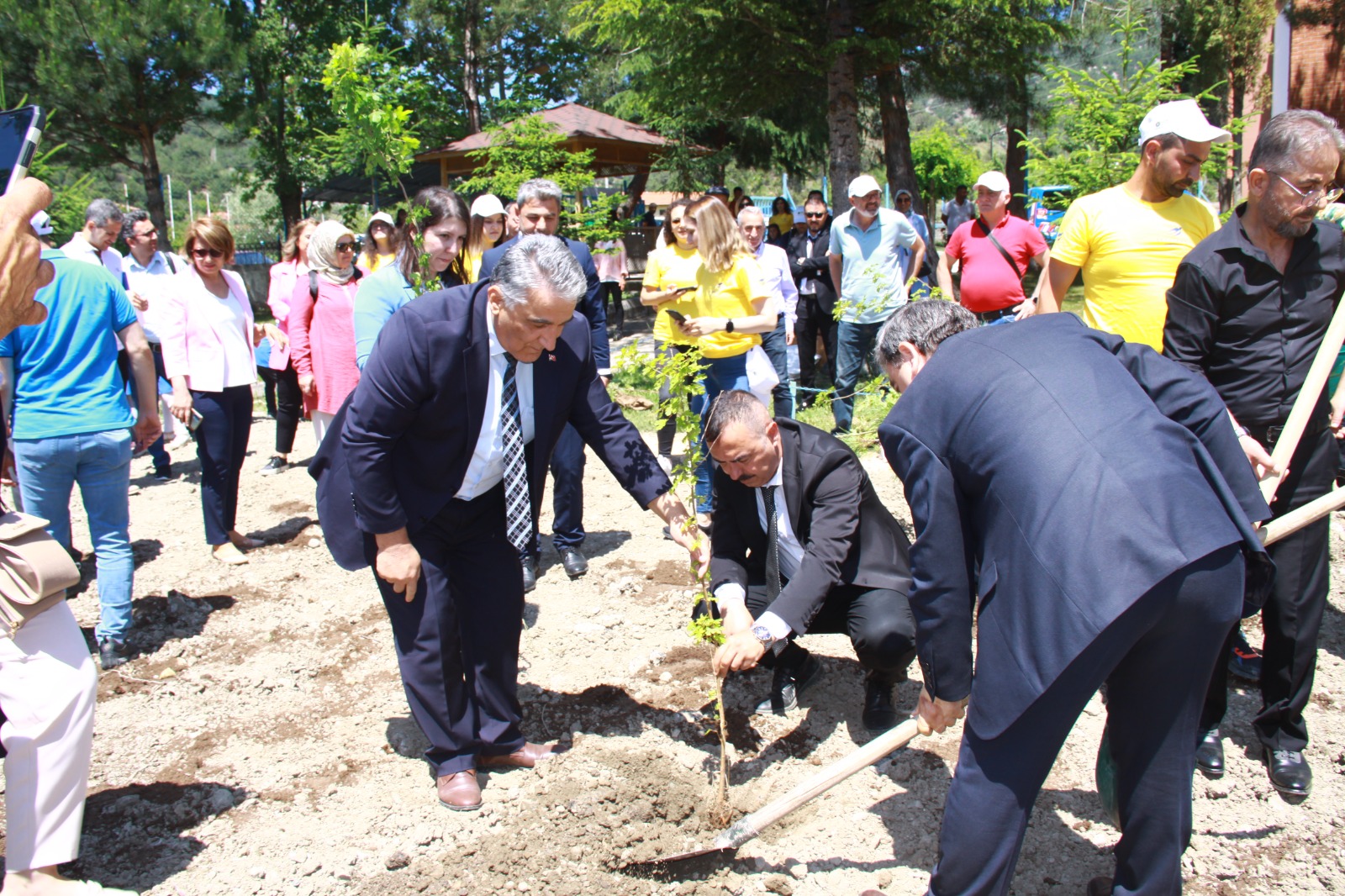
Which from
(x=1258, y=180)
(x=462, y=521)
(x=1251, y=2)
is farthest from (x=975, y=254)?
A: (x=1251, y=2)

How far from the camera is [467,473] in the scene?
295 cm

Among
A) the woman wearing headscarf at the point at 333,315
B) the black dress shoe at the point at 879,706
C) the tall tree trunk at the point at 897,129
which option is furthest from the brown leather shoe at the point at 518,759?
the tall tree trunk at the point at 897,129

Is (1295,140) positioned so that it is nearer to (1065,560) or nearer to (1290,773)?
(1065,560)

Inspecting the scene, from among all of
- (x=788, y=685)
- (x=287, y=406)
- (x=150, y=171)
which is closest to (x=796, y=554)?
(x=788, y=685)

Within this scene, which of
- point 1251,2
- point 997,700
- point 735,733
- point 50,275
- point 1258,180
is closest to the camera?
point 997,700

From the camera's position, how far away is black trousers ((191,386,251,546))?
16.6ft

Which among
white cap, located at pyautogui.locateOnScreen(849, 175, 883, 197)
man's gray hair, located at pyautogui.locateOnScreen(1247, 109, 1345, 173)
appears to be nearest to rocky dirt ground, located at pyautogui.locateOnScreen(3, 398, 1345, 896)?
man's gray hair, located at pyautogui.locateOnScreen(1247, 109, 1345, 173)

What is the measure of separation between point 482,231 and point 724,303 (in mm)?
1395

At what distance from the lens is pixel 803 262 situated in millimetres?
8453

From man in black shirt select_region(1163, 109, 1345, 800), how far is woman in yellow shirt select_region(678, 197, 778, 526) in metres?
2.34

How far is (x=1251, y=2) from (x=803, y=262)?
479 inches

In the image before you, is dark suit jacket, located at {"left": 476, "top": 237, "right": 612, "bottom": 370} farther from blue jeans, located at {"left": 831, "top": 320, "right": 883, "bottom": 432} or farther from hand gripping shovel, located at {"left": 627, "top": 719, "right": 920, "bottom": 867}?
hand gripping shovel, located at {"left": 627, "top": 719, "right": 920, "bottom": 867}

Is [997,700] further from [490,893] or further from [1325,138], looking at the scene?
[1325,138]

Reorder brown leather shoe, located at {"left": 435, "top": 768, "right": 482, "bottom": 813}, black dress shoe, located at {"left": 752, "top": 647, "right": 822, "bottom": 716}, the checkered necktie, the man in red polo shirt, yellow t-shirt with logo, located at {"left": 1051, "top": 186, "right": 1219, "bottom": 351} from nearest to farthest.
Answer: the checkered necktie
brown leather shoe, located at {"left": 435, "top": 768, "right": 482, "bottom": 813}
yellow t-shirt with logo, located at {"left": 1051, "top": 186, "right": 1219, "bottom": 351}
black dress shoe, located at {"left": 752, "top": 647, "right": 822, "bottom": 716}
the man in red polo shirt
